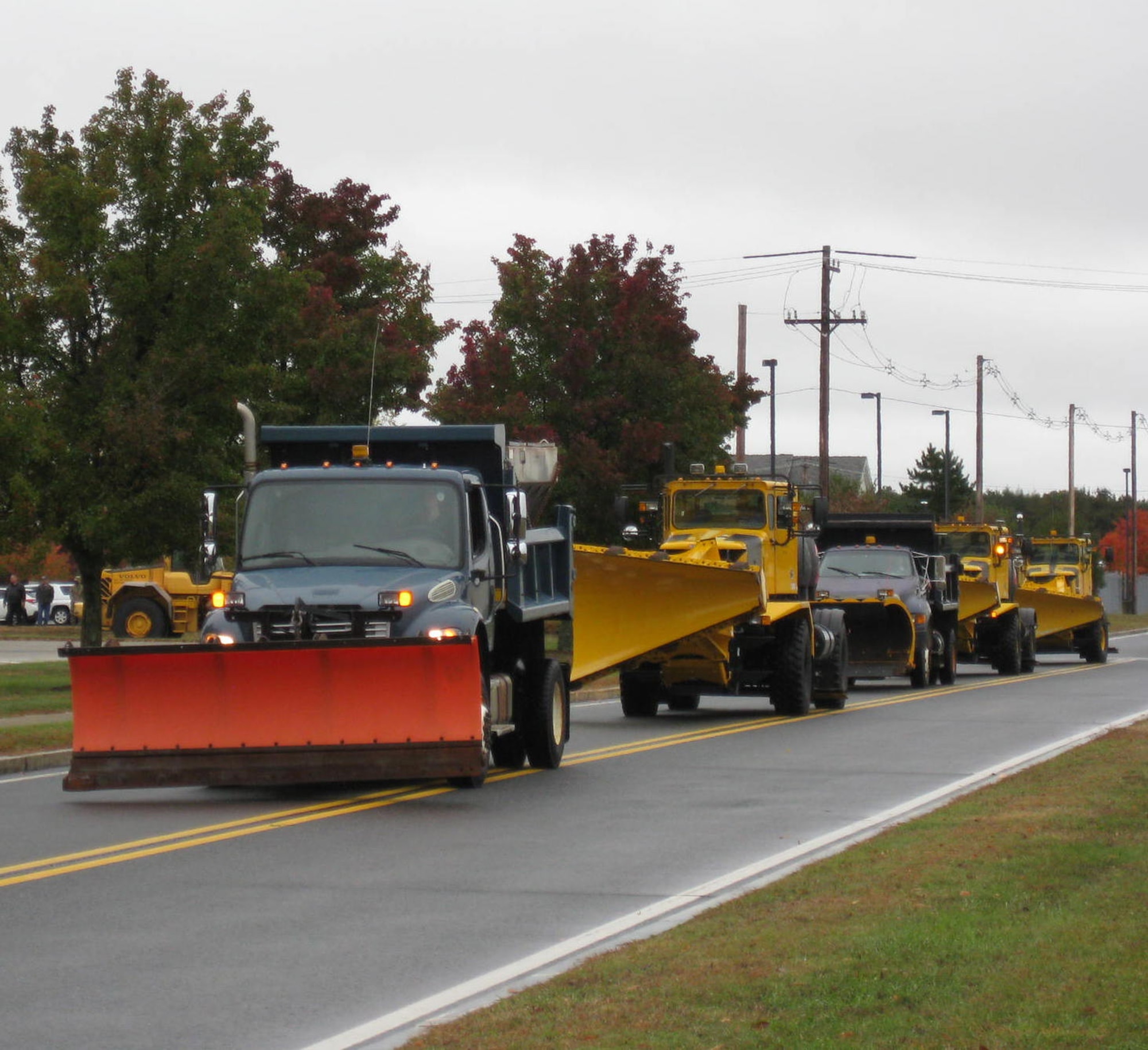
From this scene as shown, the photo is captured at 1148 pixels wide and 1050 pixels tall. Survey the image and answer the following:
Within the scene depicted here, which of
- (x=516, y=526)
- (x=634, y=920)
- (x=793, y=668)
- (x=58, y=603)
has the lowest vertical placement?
(x=58, y=603)

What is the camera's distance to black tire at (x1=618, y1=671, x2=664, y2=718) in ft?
78.3

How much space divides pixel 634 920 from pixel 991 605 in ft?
93.2

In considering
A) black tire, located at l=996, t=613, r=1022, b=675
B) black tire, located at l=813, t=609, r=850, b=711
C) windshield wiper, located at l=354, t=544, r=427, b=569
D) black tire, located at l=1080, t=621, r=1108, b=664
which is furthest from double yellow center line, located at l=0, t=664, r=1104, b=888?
black tire, located at l=1080, t=621, r=1108, b=664

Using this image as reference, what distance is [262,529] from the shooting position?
1525 cm

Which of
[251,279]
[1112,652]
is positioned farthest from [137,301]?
[1112,652]

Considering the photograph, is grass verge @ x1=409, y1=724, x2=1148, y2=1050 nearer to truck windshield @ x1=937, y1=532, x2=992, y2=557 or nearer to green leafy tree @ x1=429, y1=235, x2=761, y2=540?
green leafy tree @ x1=429, y1=235, x2=761, y2=540

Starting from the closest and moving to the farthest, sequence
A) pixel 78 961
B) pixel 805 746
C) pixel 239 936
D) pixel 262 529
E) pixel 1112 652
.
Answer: pixel 78 961 < pixel 239 936 < pixel 262 529 < pixel 805 746 < pixel 1112 652

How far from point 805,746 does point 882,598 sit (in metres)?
11.2

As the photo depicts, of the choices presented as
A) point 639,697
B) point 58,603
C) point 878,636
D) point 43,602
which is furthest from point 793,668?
point 58,603

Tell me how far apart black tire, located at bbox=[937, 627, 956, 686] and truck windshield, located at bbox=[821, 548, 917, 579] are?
1933 millimetres

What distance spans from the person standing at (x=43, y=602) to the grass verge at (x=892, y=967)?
56093mm

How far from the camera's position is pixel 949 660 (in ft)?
110

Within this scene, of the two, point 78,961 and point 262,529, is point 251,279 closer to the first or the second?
point 262,529

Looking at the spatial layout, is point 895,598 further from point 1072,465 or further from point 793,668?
point 1072,465
